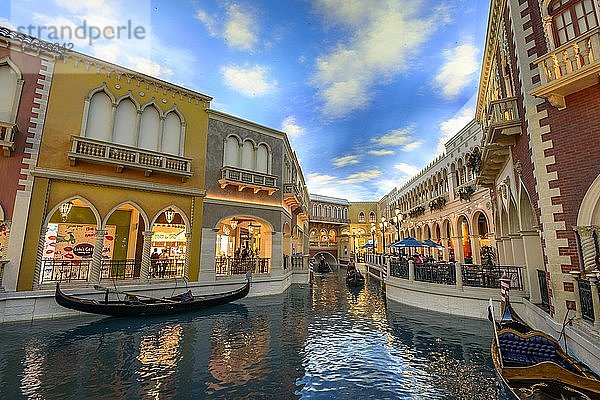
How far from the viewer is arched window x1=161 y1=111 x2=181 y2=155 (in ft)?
40.2

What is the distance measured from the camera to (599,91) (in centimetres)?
557

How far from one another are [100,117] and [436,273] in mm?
13756

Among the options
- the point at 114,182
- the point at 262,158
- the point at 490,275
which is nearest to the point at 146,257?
the point at 114,182

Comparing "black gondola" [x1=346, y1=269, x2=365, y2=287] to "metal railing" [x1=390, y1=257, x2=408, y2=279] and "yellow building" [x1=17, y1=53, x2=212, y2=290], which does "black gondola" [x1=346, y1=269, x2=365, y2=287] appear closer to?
"metal railing" [x1=390, y1=257, x2=408, y2=279]

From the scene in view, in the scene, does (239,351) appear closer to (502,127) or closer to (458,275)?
(458,275)

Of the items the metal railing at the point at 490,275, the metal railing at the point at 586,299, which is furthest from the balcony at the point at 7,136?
the metal railing at the point at 490,275

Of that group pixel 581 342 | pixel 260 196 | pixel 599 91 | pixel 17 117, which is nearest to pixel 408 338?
pixel 581 342

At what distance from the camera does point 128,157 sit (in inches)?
431

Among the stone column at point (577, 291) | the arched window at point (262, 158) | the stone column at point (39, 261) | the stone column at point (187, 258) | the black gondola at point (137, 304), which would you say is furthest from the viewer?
the arched window at point (262, 158)

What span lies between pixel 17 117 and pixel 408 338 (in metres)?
13.5

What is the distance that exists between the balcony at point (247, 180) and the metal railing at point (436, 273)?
746 centimetres

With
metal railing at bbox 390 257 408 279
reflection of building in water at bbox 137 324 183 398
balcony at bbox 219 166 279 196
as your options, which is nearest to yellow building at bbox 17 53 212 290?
balcony at bbox 219 166 279 196

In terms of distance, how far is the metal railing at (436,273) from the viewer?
34.3ft

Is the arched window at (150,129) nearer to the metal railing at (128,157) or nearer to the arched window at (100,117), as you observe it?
the metal railing at (128,157)
